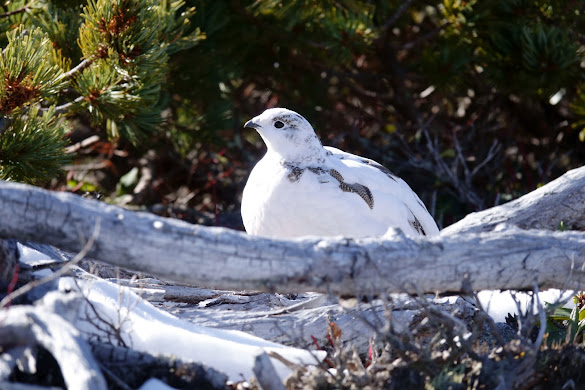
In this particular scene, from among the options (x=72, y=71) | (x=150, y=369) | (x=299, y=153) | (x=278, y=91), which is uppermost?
(x=72, y=71)

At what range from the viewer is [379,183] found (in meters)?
3.44

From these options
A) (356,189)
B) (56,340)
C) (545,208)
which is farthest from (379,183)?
(56,340)

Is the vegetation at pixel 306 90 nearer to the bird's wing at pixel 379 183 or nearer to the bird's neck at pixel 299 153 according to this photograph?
the bird's neck at pixel 299 153

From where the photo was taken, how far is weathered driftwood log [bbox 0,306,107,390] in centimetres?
177

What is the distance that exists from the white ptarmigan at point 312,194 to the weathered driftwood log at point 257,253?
3.07ft

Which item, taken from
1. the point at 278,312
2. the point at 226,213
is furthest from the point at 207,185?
the point at 278,312

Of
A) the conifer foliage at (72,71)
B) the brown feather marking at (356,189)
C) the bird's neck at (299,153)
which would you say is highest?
the conifer foliage at (72,71)

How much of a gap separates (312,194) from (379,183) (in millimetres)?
404

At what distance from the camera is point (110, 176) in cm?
572

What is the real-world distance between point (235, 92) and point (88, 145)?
1.17 meters

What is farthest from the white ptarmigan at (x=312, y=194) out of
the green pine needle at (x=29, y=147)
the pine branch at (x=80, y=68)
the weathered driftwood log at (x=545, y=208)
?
the green pine needle at (x=29, y=147)

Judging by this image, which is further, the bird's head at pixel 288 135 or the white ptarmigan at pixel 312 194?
the bird's head at pixel 288 135

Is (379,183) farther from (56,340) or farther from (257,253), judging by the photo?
(56,340)

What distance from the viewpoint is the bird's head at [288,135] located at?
3359mm
